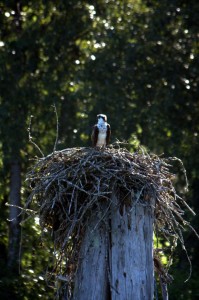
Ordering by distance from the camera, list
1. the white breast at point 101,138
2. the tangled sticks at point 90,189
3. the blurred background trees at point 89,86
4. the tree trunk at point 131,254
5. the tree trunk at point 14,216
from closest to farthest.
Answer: the tree trunk at point 131,254
the tangled sticks at point 90,189
the white breast at point 101,138
the tree trunk at point 14,216
the blurred background trees at point 89,86

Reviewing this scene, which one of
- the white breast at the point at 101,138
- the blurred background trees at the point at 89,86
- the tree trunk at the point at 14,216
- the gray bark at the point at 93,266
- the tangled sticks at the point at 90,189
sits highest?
the blurred background trees at the point at 89,86

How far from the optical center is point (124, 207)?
6.66 metres

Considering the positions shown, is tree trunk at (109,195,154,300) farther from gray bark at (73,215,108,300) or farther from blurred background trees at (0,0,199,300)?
blurred background trees at (0,0,199,300)

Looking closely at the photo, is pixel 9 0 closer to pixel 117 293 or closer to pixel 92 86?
pixel 92 86

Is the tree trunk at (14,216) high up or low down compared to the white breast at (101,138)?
up

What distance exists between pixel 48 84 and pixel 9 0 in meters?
1.89

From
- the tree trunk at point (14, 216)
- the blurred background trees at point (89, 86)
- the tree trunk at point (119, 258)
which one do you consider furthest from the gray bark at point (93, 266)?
the tree trunk at point (14, 216)

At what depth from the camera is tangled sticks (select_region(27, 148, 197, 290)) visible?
21.8 feet

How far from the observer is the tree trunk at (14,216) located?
14.7 m

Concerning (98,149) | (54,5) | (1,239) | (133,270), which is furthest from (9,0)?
(133,270)

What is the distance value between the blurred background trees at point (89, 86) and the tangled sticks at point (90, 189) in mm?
7230

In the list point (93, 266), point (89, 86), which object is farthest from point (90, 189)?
point (89, 86)

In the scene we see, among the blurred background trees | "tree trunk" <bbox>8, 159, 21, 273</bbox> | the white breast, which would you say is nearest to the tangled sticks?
the white breast

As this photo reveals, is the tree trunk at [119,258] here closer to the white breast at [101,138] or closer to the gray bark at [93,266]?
the gray bark at [93,266]
